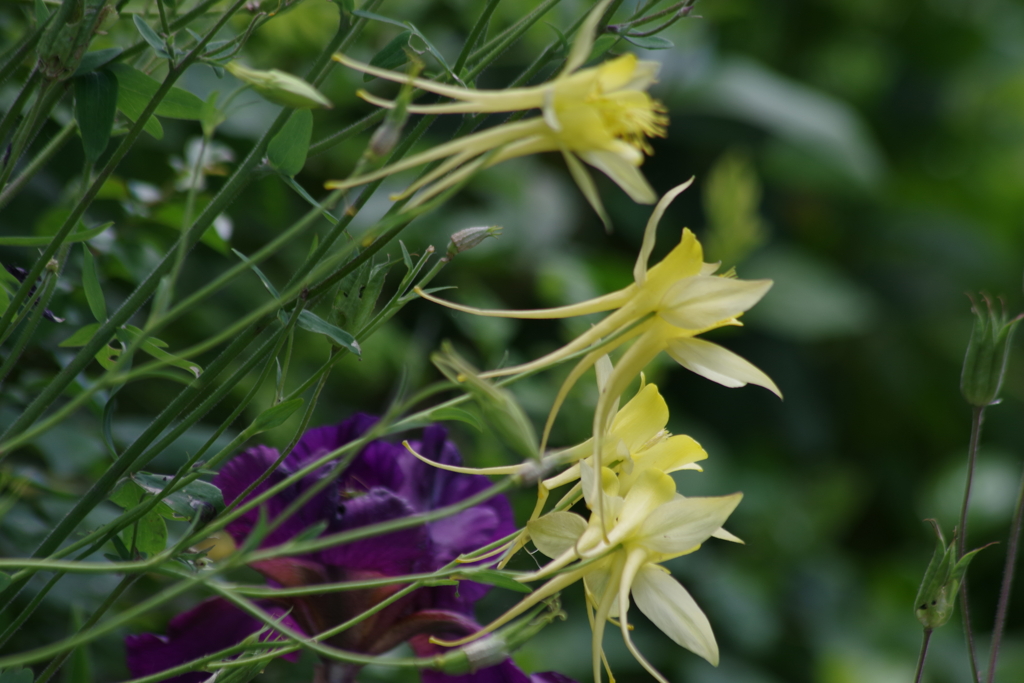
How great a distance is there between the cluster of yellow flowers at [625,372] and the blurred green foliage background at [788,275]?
0.30 meters

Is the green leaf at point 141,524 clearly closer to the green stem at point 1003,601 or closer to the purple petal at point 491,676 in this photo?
the purple petal at point 491,676

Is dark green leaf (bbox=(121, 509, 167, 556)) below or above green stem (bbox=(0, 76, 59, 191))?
below

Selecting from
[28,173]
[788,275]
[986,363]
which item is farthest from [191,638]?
[788,275]

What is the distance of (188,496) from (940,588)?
22 cm

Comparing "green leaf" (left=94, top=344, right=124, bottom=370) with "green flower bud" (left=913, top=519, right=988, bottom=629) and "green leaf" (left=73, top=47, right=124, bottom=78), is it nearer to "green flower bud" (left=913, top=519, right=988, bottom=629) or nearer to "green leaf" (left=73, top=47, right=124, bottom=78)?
"green leaf" (left=73, top=47, right=124, bottom=78)

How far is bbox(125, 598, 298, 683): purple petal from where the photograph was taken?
301mm

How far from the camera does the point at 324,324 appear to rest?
9.4 inches

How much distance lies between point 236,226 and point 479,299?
20 cm

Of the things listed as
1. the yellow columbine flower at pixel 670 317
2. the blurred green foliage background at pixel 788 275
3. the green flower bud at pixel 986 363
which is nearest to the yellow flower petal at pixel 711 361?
the yellow columbine flower at pixel 670 317

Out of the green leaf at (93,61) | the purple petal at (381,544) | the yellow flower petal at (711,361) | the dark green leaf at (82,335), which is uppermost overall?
the green leaf at (93,61)

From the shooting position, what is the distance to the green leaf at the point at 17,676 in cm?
23

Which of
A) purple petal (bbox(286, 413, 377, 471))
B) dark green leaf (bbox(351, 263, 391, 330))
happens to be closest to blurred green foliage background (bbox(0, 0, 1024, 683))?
purple petal (bbox(286, 413, 377, 471))

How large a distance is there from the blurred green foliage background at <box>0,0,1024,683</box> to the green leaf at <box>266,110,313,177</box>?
0.86 ft

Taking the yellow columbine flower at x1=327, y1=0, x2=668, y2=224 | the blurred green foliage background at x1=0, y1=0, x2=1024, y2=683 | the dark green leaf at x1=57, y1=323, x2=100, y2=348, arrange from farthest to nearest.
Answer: the blurred green foliage background at x1=0, y1=0, x2=1024, y2=683
the dark green leaf at x1=57, y1=323, x2=100, y2=348
the yellow columbine flower at x1=327, y1=0, x2=668, y2=224
